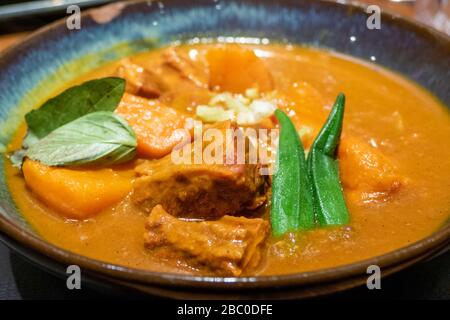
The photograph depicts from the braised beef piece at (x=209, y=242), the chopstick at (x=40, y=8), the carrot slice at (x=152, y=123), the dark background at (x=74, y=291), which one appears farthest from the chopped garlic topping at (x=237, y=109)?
the chopstick at (x=40, y=8)

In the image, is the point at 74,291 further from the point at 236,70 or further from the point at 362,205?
the point at 236,70

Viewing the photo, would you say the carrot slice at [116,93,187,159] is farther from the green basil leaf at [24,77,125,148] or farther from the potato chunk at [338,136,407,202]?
the potato chunk at [338,136,407,202]

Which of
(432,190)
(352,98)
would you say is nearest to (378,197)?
(432,190)

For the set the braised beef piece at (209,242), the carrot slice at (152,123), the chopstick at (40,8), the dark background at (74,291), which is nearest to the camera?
the braised beef piece at (209,242)

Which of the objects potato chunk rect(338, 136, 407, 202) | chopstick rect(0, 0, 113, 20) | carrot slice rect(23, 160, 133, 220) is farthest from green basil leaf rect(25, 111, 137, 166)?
chopstick rect(0, 0, 113, 20)

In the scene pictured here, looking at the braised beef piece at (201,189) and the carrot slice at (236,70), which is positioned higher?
the carrot slice at (236,70)

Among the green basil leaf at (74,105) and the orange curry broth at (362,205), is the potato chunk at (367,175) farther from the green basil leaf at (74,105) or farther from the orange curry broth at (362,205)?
the green basil leaf at (74,105)
